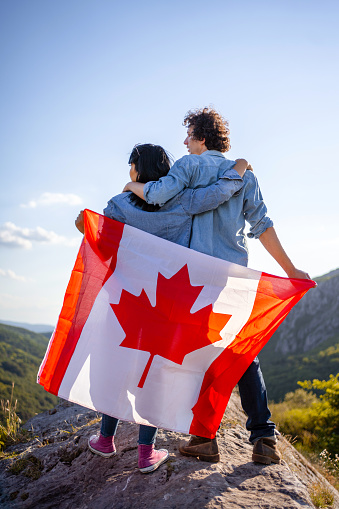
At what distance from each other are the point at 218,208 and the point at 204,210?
18cm

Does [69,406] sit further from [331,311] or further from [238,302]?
[331,311]

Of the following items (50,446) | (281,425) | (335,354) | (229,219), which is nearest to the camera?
(229,219)

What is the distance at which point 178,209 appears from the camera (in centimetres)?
278

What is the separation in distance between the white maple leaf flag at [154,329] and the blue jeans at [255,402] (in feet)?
0.34

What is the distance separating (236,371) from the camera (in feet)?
9.32

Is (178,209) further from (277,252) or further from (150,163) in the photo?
(277,252)

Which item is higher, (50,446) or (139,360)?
(139,360)

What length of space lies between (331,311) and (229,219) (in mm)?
70612

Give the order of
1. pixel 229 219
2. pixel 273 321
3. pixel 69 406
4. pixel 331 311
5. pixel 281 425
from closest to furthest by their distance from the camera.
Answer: pixel 229 219
pixel 273 321
pixel 69 406
pixel 281 425
pixel 331 311

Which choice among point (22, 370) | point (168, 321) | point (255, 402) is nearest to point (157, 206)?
point (168, 321)

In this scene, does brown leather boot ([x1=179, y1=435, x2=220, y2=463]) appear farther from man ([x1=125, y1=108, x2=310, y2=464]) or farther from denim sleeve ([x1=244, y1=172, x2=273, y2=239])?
denim sleeve ([x1=244, y1=172, x2=273, y2=239])

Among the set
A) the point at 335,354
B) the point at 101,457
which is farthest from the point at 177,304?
the point at 335,354

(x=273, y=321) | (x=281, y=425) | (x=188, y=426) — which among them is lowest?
(x=281, y=425)

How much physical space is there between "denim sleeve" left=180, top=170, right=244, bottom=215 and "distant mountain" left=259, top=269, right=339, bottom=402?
44622 millimetres
